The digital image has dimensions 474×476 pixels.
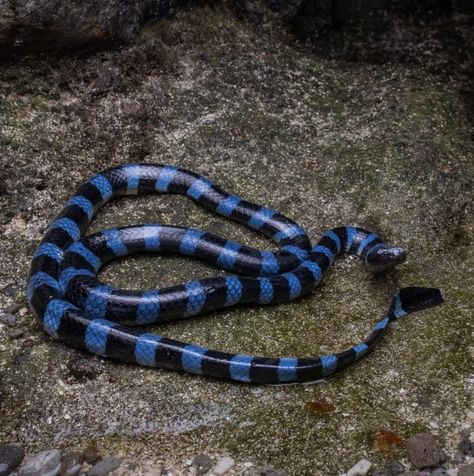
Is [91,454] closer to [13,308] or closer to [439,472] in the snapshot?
[13,308]

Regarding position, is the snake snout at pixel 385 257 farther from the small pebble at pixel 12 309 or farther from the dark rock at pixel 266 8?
the dark rock at pixel 266 8

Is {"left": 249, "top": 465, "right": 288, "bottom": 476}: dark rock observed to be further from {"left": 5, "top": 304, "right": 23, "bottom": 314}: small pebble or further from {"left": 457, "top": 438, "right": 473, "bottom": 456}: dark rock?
{"left": 5, "top": 304, "right": 23, "bottom": 314}: small pebble

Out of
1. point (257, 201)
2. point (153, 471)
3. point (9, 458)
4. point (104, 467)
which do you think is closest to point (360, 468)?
point (153, 471)

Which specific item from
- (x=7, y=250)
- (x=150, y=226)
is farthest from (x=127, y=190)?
(x=7, y=250)

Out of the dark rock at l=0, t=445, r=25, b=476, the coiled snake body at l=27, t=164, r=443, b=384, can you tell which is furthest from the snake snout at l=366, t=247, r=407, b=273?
the dark rock at l=0, t=445, r=25, b=476

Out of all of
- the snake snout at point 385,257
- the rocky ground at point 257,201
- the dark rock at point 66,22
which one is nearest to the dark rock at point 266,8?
the rocky ground at point 257,201
